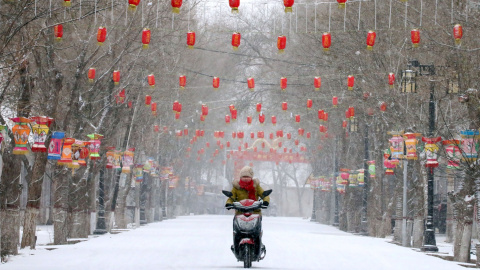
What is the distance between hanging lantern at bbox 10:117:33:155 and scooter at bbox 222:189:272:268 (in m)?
6.15

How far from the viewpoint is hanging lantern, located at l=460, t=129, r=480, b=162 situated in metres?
25.1

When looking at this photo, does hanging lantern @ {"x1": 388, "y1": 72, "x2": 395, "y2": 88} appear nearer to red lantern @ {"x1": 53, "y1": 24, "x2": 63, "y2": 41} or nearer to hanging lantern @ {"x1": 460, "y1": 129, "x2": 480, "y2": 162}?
hanging lantern @ {"x1": 460, "y1": 129, "x2": 480, "y2": 162}

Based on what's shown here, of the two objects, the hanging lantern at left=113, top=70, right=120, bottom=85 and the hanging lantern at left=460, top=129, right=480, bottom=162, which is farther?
the hanging lantern at left=113, top=70, right=120, bottom=85

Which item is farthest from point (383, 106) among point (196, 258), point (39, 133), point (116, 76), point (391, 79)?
point (196, 258)

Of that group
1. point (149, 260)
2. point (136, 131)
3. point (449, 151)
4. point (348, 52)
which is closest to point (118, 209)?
point (136, 131)

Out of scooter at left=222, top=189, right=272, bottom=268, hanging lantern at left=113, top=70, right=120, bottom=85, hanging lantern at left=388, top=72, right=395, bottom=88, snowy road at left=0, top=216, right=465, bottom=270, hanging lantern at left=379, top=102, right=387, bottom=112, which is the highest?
hanging lantern at left=388, top=72, right=395, bottom=88

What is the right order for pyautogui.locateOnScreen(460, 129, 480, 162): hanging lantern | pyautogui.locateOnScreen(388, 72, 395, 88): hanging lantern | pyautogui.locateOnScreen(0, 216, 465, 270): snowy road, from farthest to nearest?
pyautogui.locateOnScreen(388, 72, 395, 88): hanging lantern → pyautogui.locateOnScreen(460, 129, 480, 162): hanging lantern → pyautogui.locateOnScreen(0, 216, 465, 270): snowy road

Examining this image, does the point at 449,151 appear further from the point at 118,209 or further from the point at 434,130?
the point at 118,209

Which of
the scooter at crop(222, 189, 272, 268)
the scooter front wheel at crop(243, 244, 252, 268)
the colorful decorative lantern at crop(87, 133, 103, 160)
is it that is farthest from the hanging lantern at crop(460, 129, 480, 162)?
the colorful decorative lantern at crop(87, 133, 103, 160)

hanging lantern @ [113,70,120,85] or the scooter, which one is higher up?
hanging lantern @ [113,70,120,85]

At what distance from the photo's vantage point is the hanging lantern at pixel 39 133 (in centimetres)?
2561

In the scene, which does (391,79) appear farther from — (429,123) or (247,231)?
(247,231)

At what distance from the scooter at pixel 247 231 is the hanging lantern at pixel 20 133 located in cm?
615

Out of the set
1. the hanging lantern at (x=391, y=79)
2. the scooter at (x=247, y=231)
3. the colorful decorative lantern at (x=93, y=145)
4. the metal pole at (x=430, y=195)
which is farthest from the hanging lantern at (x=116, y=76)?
the scooter at (x=247, y=231)
